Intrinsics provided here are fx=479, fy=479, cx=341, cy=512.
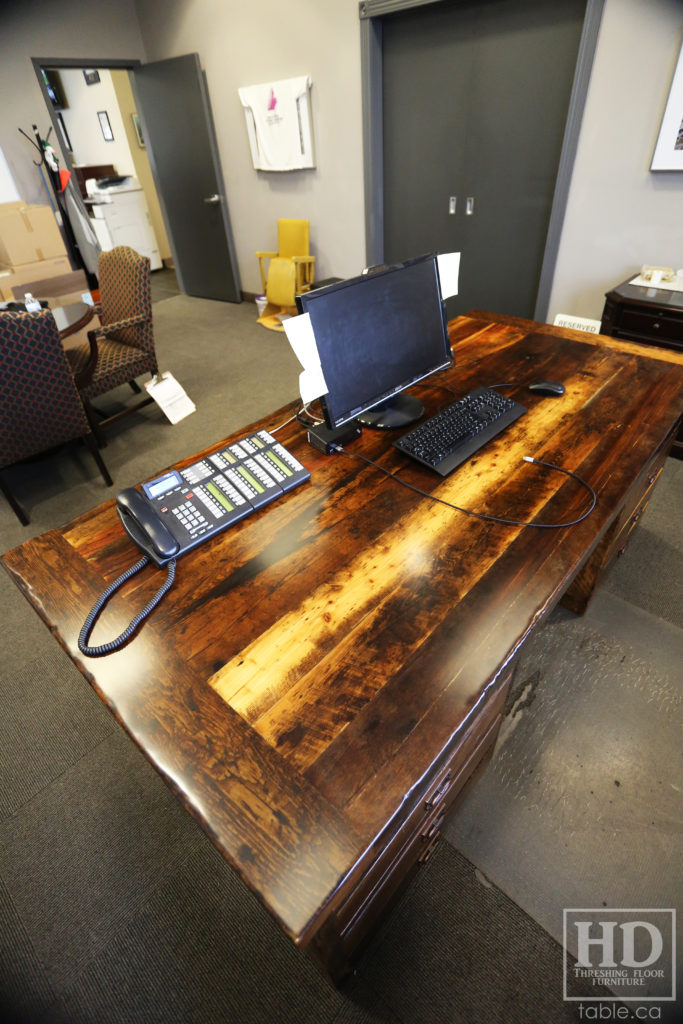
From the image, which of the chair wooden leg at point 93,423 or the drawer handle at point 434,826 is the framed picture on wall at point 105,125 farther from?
the drawer handle at point 434,826

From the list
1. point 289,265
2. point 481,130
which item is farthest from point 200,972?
point 289,265

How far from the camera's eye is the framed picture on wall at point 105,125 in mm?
5773

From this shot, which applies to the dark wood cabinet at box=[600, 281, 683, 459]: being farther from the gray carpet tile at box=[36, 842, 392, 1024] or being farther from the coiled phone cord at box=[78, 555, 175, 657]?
the gray carpet tile at box=[36, 842, 392, 1024]

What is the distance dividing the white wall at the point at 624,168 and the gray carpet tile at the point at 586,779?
206 cm

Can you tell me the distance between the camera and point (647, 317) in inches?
88.6

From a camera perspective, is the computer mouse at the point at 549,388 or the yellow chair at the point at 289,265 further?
the yellow chair at the point at 289,265

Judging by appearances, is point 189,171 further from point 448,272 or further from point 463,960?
point 463,960

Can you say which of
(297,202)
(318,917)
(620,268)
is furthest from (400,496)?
(297,202)

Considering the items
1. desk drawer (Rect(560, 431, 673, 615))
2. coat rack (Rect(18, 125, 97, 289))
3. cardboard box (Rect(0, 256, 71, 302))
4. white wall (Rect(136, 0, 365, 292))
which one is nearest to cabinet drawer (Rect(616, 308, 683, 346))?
desk drawer (Rect(560, 431, 673, 615))

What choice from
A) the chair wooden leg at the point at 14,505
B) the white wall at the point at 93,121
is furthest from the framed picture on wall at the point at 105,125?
the chair wooden leg at the point at 14,505

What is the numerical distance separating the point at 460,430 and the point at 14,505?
2.16 meters

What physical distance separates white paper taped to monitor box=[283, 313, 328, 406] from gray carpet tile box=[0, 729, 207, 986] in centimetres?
95

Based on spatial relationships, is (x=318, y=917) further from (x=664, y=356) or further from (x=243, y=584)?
(x=664, y=356)

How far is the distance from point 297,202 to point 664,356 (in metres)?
3.55
